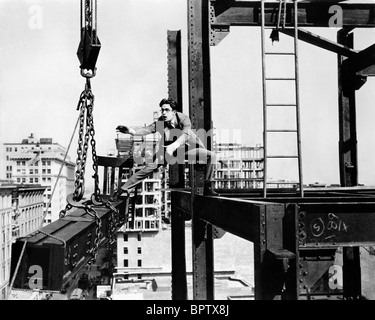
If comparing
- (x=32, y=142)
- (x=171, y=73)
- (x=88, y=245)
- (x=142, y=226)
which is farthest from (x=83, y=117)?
(x=32, y=142)

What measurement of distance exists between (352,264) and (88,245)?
20.0ft

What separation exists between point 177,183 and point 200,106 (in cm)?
270

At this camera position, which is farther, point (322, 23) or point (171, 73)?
point (171, 73)

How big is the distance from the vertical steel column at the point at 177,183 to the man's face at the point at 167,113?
1.62 metres

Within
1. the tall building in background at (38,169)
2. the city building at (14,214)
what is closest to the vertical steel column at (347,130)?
the city building at (14,214)

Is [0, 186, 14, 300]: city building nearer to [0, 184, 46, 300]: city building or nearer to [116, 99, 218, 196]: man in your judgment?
[0, 184, 46, 300]: city building

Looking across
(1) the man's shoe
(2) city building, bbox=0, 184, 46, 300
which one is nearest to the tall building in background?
(2) city building, bbox=0, 184, 46, 300

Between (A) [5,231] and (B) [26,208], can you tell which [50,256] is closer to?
(A) [5,231]

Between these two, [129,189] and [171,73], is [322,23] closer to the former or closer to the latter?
[171,73]

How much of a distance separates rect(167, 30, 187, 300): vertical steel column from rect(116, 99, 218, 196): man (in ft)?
4.62

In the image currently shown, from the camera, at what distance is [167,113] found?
728 cm

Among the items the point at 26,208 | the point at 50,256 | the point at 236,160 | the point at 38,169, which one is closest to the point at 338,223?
the point at 50,256

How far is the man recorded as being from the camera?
6859 millimetres

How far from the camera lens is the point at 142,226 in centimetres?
6238
